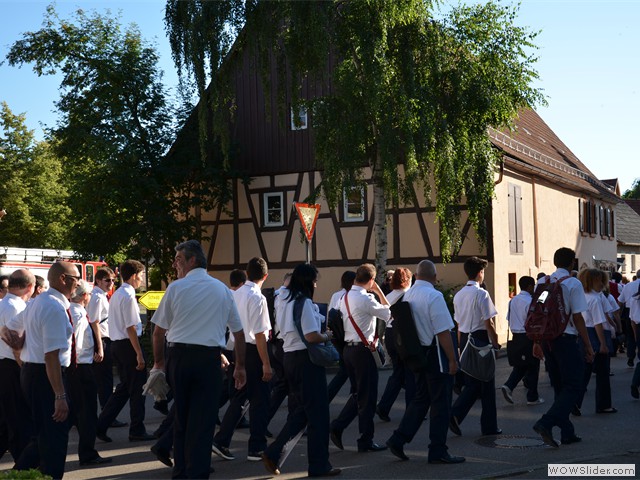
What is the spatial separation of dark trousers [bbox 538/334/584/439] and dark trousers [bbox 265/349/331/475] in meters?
2.28

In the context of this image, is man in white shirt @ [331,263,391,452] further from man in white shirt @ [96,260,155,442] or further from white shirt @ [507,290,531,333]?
white shirt @ [507,290,531,333]

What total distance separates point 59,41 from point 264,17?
7046 mm

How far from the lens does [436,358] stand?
8219 millimetres

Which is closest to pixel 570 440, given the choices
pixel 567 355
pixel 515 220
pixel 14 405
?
pixel 567 355

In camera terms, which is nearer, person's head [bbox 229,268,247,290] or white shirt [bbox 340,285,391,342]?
white shirt [bbox 340,285,391,342]

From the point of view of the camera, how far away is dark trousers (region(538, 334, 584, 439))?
27.9 feet

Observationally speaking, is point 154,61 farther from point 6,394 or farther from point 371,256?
point 6,394

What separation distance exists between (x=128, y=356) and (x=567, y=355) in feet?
16.3

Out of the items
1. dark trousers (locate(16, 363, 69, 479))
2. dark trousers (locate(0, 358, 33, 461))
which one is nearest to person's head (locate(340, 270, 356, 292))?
dark trousers (locate(0, 358, 33, 461))

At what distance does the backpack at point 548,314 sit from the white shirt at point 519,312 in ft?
11.8

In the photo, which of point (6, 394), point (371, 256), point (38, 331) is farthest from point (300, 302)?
point (371, 256)

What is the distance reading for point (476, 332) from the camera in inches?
406

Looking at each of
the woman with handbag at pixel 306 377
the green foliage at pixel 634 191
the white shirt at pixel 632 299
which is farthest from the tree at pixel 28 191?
the green foliage at pixel 634 191

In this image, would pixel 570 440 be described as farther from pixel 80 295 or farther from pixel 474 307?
pixel 80 295
